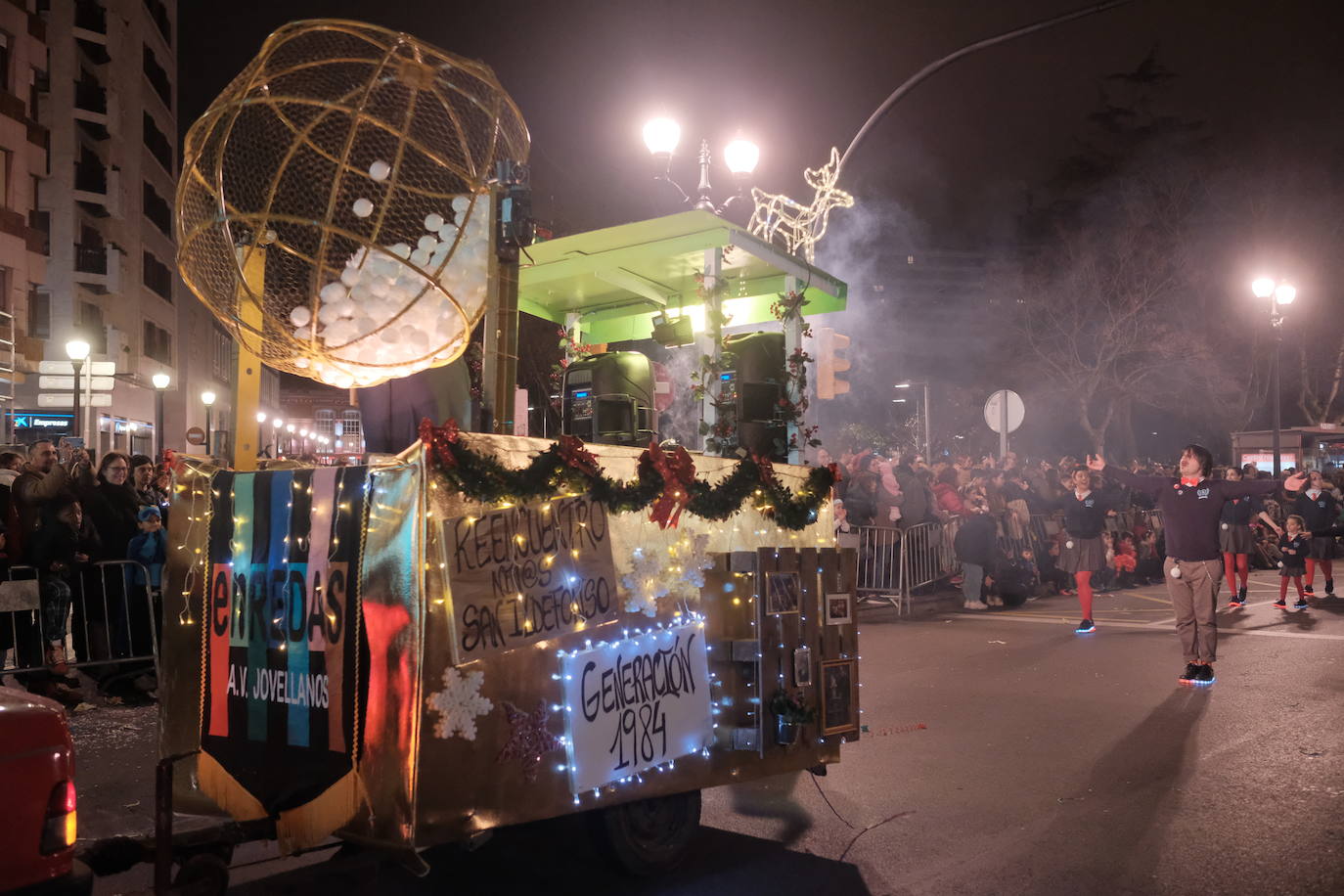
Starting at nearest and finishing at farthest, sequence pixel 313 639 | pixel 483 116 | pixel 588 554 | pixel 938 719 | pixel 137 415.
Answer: pixel 313 639 → pixel 588 554 → pixel 483 116 → pixel 938 719 → pixel 137 415

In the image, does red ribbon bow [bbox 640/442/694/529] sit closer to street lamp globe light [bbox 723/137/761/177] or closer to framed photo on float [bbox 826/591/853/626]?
framed photo on float [bbox 826/591/853/626]

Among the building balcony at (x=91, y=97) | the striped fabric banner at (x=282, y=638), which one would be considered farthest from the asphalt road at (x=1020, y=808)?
the building balcony at (x=91, y=97)

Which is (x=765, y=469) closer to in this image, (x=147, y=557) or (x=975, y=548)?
(x=147, y=557)

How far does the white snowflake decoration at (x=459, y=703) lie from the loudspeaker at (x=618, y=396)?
5260 millimetres

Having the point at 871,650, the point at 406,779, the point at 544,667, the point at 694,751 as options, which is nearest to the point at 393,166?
the point at 544,667

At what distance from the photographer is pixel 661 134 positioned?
1217 centimetres

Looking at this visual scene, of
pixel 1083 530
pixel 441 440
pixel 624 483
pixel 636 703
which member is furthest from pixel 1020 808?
pixel 1083 530

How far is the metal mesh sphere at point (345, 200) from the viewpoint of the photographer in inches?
175

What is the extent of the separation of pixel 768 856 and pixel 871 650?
6.24 metres

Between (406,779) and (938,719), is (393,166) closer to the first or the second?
(406,779)

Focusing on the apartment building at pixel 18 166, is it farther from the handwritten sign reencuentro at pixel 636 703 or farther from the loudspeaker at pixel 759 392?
the handwritten sign reencuentro at pixel 636 703

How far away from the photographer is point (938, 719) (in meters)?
7.84

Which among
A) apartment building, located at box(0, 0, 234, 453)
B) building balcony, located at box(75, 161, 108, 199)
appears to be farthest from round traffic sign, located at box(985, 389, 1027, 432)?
building balcony, located at box(75, 161, 108, 199)

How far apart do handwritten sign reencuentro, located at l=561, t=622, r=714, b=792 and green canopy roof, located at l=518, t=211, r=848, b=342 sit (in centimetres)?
423
